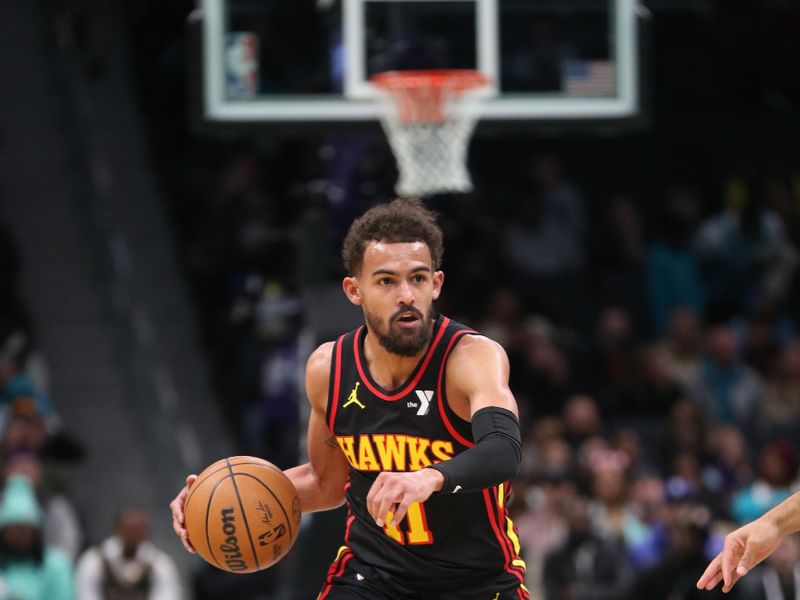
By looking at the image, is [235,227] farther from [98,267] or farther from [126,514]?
[126,514]

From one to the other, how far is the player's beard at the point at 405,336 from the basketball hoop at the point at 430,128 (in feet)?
13.2

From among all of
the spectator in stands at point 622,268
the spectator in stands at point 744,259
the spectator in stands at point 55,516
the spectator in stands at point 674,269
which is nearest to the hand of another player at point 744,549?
the spectator in stands at point 55,516

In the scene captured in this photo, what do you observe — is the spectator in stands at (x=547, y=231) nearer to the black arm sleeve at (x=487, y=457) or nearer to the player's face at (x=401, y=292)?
the player's face at (x=401, y=292)

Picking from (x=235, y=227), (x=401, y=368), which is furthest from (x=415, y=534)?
(x=235, y=227)

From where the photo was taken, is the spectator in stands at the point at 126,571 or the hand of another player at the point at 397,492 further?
the spectator in stands at the point at 126,571

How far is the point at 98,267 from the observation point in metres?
15.8

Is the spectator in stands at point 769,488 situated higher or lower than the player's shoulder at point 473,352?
lower

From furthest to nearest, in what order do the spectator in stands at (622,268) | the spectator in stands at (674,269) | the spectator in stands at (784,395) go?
the spectator in stands at (622,268) → the spectator in stands at (674,269) → the spectator in stands at (784,395)

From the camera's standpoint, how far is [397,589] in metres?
5.71

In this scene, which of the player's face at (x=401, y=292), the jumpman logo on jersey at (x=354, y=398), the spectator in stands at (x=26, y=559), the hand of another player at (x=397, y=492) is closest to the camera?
→ the hand of another player at (x=397, y=492)

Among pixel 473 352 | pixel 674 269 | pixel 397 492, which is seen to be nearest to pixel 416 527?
pixel 473 352

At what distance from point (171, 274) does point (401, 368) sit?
36.1 ft

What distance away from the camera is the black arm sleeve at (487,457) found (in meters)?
4.99

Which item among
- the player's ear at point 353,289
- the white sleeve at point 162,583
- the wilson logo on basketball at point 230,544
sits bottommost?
the white sleeve at point 162,583
